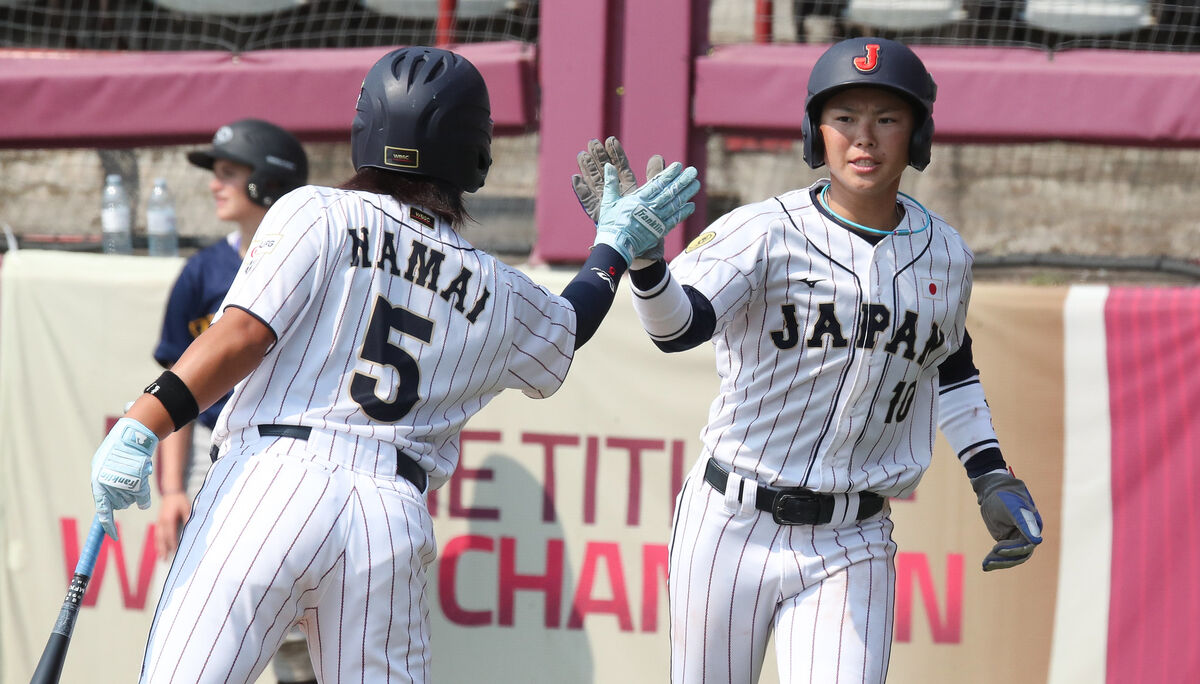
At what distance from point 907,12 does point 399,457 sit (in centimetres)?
434

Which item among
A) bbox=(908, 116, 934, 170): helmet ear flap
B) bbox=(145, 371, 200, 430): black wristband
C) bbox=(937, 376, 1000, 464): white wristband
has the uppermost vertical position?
bbox=(908, 116, 934, 170): helmet ear flap

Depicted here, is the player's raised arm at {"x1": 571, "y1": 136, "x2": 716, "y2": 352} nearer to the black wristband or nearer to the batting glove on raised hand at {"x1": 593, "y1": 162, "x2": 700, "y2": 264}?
the batting glove on raised hand at {"x1": 593, "y1": 162, "x2": 700, "y2": 264}

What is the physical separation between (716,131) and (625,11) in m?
0.61

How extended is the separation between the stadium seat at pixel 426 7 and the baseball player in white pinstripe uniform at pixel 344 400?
3560 millimetres

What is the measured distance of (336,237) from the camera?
2188mm

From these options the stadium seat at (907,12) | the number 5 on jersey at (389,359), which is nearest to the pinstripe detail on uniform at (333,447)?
the number 5 on jersey at (389,359)

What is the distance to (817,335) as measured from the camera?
2.61 metres

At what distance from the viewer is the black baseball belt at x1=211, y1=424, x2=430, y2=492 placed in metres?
2.19

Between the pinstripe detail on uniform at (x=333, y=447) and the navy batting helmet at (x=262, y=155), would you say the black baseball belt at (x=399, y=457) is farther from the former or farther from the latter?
the navy batting helmet at (x=262, y=155)

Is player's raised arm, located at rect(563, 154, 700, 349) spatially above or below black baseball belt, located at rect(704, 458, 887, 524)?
above

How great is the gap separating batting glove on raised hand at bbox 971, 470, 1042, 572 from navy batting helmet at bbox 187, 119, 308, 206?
2.34m

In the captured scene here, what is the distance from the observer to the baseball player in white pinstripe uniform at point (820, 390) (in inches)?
103

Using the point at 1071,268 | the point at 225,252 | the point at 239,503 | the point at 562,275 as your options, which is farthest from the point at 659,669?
the point at 1071,268

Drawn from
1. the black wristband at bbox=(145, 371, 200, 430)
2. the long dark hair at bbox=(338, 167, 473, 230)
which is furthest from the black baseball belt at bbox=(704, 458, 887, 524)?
the black wristband at bbox=(145, 371, 200, 430)
